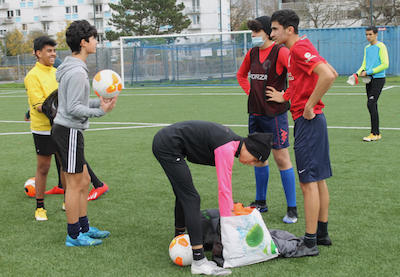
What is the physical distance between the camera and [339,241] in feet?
13.4

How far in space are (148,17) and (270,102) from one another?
47360 mm

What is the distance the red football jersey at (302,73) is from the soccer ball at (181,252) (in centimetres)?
154

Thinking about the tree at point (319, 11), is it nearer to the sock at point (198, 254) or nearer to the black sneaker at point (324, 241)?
the black sneaker at point (324, 241)

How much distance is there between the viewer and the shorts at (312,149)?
3.73 m

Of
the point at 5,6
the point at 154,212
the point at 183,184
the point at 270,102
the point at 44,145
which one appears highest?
the point at 5,6

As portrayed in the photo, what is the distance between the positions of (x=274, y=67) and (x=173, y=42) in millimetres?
22709

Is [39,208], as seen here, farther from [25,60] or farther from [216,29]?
[216,29]

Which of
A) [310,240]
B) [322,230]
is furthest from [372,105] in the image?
[310,240]

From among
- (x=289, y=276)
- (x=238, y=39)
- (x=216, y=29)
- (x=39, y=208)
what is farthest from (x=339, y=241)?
(x=216, y=29)

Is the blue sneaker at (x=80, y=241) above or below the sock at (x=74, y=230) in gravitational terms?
below

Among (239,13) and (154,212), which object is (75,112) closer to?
(154,212)

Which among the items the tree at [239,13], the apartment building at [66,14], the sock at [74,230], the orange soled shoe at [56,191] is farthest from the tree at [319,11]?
the sock at [74,230]

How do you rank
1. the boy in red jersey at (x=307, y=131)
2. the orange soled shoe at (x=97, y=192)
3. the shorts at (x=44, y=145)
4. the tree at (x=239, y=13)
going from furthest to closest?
1. the tree at (x=239, y=13)
2. the orange soled shoe at (x=97, y=192)
3. the shorts at (x=44, y=145)
4. the boy in red jersey at (x=307, y=131)

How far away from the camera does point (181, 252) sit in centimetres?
370
